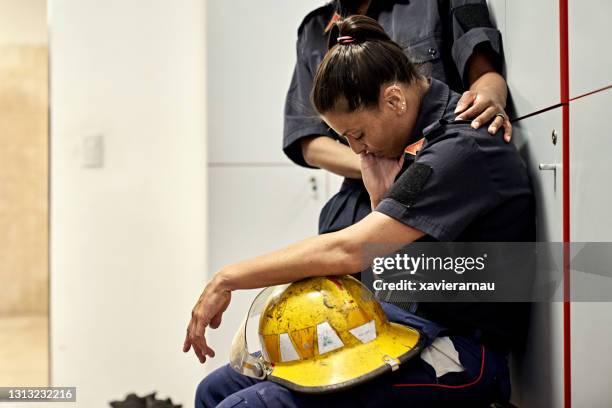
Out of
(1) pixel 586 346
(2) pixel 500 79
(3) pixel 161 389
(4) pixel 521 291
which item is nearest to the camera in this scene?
(1) pixel 586 346

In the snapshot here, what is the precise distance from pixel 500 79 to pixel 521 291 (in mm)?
453

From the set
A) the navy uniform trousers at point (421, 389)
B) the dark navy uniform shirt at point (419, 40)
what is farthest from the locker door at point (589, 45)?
the navy uniform trousers at point (421, 389)

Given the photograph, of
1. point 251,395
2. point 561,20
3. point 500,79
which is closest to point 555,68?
point 561,20

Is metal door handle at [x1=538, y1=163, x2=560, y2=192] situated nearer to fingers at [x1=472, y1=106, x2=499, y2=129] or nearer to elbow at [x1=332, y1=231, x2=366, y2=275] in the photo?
fingers at [x1=472, y1=106, x2=499, y2=129]

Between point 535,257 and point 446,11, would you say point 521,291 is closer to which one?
point 535,257

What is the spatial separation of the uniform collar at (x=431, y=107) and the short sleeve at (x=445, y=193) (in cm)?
14

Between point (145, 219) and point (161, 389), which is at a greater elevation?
point (145, 219)

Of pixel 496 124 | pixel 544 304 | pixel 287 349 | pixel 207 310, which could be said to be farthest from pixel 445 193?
pixel 207 310

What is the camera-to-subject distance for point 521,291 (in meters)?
1.36

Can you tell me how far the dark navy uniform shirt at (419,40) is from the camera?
5.12 ft

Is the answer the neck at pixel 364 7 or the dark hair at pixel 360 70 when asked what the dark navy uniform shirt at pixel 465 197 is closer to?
the dark hair at pixel 360 70

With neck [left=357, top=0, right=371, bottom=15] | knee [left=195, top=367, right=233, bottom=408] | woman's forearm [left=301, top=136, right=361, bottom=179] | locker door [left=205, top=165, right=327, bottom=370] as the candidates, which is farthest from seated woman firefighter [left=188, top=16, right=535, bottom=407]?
locker door [left=205, top=165, right=327, bottom=370]

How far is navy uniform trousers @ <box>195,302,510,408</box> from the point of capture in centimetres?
122

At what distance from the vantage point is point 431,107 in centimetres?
140
